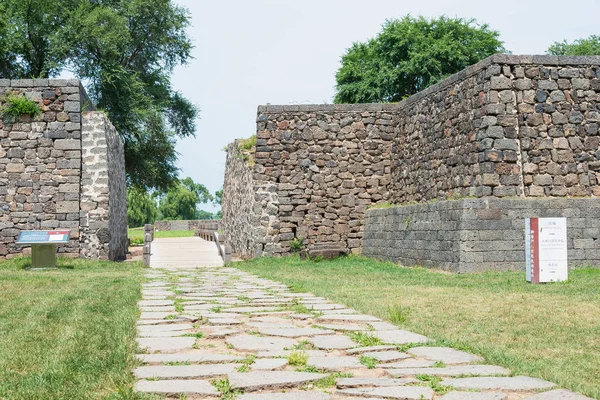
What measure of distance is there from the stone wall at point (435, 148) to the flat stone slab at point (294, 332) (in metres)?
8.26

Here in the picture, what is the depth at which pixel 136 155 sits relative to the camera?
99.1ft

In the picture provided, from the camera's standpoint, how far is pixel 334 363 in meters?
5.04

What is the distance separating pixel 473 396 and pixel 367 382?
2.15 ft

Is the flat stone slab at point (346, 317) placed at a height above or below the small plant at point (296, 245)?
below

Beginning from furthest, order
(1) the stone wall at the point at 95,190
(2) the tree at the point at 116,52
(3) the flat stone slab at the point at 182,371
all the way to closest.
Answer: (2) the tree at the point at 116,52
(1) the stone wall at the point at 95,190
(3) the flat stone slab at the point at 182,371

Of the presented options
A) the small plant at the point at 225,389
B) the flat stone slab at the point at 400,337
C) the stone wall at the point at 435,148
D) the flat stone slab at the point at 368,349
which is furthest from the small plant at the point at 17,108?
the small plant at the point at 225,389

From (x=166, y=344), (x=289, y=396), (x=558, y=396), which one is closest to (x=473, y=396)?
(x=558, y=396)

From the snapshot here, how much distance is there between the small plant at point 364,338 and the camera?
5806mm

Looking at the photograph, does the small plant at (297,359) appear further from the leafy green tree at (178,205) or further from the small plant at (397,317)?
the leafy green tree at (178,205)

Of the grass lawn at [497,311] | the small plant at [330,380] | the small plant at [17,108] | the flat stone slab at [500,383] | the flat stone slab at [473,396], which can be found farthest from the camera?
the small plant at [17,108]

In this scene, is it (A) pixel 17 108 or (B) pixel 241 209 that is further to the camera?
(B) pixel 241 209

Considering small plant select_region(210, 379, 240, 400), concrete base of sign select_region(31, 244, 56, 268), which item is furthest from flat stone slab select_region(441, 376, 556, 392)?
concrete base of sign select_region(31, 244, 56, 268)

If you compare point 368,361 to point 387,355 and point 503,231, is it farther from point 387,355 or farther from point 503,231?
point 503,231

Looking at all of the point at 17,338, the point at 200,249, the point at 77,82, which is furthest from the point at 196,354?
the point at 200,249
